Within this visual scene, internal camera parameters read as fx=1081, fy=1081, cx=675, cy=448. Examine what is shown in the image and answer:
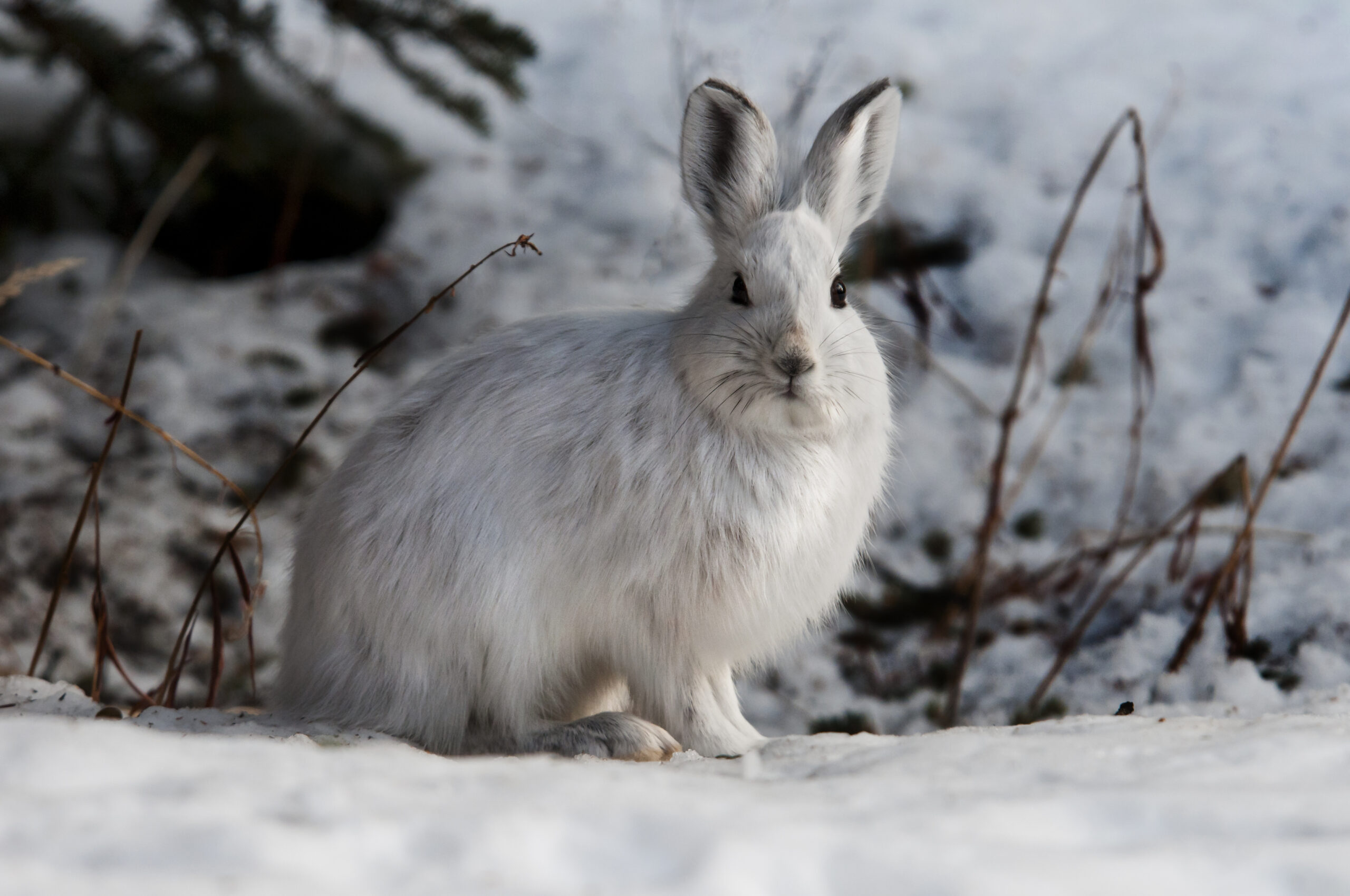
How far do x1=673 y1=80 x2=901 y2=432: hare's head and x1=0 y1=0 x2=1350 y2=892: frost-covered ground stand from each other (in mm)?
823

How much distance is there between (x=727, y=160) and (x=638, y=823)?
78.0 inches

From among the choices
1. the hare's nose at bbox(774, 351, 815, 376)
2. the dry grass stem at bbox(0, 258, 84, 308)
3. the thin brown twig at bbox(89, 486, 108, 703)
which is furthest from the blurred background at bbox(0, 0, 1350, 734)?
the hare's nose at bbox(774, 351, 815, 376)

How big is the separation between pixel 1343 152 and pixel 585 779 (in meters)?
5.48

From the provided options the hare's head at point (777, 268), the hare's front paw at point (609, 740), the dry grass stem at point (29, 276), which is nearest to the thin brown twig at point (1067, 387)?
the hare's head at point (777, 268)

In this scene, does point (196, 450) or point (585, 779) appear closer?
point (585, 779)

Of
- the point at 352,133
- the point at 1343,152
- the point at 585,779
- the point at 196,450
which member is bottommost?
the point at 585,779


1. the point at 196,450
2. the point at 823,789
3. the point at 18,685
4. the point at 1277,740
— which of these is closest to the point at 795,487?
the point at 823,789

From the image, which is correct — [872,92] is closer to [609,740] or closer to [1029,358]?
[1029,358]

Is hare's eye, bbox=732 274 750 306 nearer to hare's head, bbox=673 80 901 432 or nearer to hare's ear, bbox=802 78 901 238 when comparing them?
hare's head, bbox=673 80 901 432

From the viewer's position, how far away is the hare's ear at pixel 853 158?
117 inches

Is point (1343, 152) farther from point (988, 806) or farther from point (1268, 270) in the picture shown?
point (988, 806)

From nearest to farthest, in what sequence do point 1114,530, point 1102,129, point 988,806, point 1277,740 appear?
point 988,806 → point 1277,740 → point 1114,530 → point 1102,129

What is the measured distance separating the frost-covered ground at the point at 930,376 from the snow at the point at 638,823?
15 mm

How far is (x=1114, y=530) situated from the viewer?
446cm
